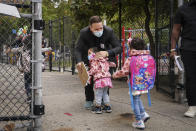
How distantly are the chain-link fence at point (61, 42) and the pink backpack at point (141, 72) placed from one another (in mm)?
7197

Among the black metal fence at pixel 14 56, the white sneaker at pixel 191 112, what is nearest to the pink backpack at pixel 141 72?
the white sneaker at pixel 191 112

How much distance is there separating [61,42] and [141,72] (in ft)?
30.5

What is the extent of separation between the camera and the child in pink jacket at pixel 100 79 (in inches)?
158

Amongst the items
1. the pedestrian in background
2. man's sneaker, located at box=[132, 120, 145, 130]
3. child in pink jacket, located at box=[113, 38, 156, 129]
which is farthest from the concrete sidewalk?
the pedestrian in background

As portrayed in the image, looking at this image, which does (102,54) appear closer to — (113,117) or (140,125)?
(113,117)

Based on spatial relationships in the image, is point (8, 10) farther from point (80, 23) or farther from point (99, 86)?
point (80, 23)

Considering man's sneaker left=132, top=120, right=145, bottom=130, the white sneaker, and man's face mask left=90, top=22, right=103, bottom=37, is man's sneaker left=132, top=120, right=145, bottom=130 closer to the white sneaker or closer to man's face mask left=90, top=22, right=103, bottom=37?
the white sneaker

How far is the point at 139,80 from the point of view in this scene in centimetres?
326

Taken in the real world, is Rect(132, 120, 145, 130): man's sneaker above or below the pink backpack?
below

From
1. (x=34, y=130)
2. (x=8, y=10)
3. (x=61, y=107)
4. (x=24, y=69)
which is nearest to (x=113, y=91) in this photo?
(x=61, y=107)

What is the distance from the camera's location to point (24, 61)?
4.64 meters

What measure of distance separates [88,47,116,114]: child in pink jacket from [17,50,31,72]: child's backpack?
44.6 inches

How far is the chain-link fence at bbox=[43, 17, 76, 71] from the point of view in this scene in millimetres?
10887

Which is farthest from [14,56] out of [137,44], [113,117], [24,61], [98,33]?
[137,44]
